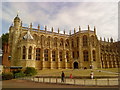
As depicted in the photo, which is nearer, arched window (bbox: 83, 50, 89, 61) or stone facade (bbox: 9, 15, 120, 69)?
stone facade (bbox: 9, 15, 120, 69)

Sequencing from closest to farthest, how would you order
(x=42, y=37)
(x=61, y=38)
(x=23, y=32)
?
1. (x=23, y=32)
2. (x=42, y=37)
3. (x=61, y=38)

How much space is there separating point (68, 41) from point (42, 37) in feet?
44.4

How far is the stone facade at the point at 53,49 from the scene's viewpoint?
126 ft

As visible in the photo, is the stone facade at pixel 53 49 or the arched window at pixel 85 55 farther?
the arched window at pixel 85 55

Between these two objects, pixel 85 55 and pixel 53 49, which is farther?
pixel 85 55

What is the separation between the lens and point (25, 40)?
125 feet

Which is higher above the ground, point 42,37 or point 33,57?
point 42,37

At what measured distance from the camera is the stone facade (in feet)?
126

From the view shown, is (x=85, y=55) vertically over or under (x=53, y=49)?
under

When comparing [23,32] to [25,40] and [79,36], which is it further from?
[79,36]

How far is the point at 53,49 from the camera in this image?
151ft

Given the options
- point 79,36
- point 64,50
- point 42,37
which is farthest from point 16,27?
point 79,36

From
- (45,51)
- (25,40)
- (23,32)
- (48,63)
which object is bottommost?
(48,63)

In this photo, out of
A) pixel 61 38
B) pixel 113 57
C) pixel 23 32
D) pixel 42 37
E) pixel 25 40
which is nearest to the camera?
pixel 25 40
